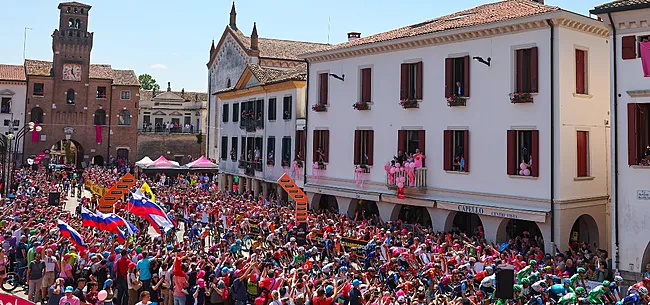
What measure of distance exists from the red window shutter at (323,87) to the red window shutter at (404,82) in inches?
209

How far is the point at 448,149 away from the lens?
22.9 metres

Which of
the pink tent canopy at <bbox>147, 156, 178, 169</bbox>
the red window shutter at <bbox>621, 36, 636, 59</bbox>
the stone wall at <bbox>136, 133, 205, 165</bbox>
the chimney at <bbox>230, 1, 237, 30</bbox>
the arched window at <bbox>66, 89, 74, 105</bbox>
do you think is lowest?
the pink tent canopy at <bbox>147, 156, 178, 169</bbox>

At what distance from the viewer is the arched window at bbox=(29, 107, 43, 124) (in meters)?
61.7

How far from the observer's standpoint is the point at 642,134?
1705 centimetres

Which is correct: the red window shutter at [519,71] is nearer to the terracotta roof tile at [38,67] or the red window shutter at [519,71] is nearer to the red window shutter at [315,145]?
the red window shutter at [315,145]

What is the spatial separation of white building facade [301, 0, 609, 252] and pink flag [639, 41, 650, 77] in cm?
320

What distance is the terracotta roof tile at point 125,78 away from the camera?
6518 centimetres

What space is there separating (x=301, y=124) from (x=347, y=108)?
14.8ft

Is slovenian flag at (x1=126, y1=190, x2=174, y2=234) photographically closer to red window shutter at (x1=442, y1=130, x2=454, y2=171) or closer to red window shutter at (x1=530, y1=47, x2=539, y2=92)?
red window shutter at (x1=442, y1=130, x2=454, y2=171)

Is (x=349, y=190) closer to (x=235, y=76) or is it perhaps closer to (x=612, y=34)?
(x=612, y=34)

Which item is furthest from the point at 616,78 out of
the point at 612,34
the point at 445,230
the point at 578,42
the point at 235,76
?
the point at 235,76

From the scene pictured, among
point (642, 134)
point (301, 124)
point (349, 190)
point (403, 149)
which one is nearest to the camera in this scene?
point (642, 134)

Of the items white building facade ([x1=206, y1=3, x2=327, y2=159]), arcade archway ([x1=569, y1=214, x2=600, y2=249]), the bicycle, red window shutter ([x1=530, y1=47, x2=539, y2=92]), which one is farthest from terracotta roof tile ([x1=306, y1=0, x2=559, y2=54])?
white building facade ([x1=206, y1=3, x2=327, y2=159])

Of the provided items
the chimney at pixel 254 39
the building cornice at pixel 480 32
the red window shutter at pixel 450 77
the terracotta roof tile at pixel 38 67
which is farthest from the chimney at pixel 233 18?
the red window shutter at pixel 450 77
